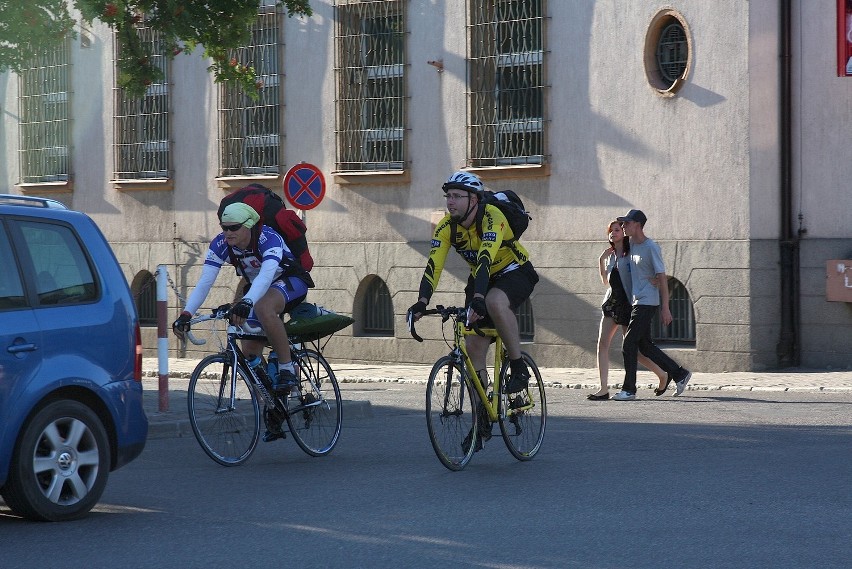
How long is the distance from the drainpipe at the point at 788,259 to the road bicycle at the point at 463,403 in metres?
9.11

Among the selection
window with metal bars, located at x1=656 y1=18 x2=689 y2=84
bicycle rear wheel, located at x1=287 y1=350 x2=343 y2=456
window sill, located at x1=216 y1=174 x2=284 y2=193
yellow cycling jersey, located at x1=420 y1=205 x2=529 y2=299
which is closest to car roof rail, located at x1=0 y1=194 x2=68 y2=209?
yellow cycling jersey, located at x1=420 y1=205 x2=529 y2=299

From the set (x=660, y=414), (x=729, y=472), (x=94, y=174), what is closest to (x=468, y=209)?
(x=729, y=472)

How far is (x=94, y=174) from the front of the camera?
2634cm

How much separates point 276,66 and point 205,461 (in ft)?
45.0

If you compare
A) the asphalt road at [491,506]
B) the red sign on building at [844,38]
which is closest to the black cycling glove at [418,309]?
the asphalt road at [491,506]

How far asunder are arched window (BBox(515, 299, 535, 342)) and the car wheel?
13159 mm

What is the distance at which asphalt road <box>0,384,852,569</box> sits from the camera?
6.84m

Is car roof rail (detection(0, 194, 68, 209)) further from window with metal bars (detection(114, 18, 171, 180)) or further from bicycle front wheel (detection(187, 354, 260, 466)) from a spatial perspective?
window with metal bars (detection(114, 18, 171, 180))

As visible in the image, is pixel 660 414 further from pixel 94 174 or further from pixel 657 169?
pixel 94 174

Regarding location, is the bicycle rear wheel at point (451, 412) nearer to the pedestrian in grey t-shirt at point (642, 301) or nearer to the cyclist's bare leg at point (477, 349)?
the cyclist's bare leg at point (477, 349)

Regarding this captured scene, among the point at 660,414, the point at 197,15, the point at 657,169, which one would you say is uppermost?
the point at 197,15

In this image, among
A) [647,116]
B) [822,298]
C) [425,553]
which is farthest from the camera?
[647,116]

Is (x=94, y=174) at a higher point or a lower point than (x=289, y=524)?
higher

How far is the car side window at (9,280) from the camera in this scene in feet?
24.9
